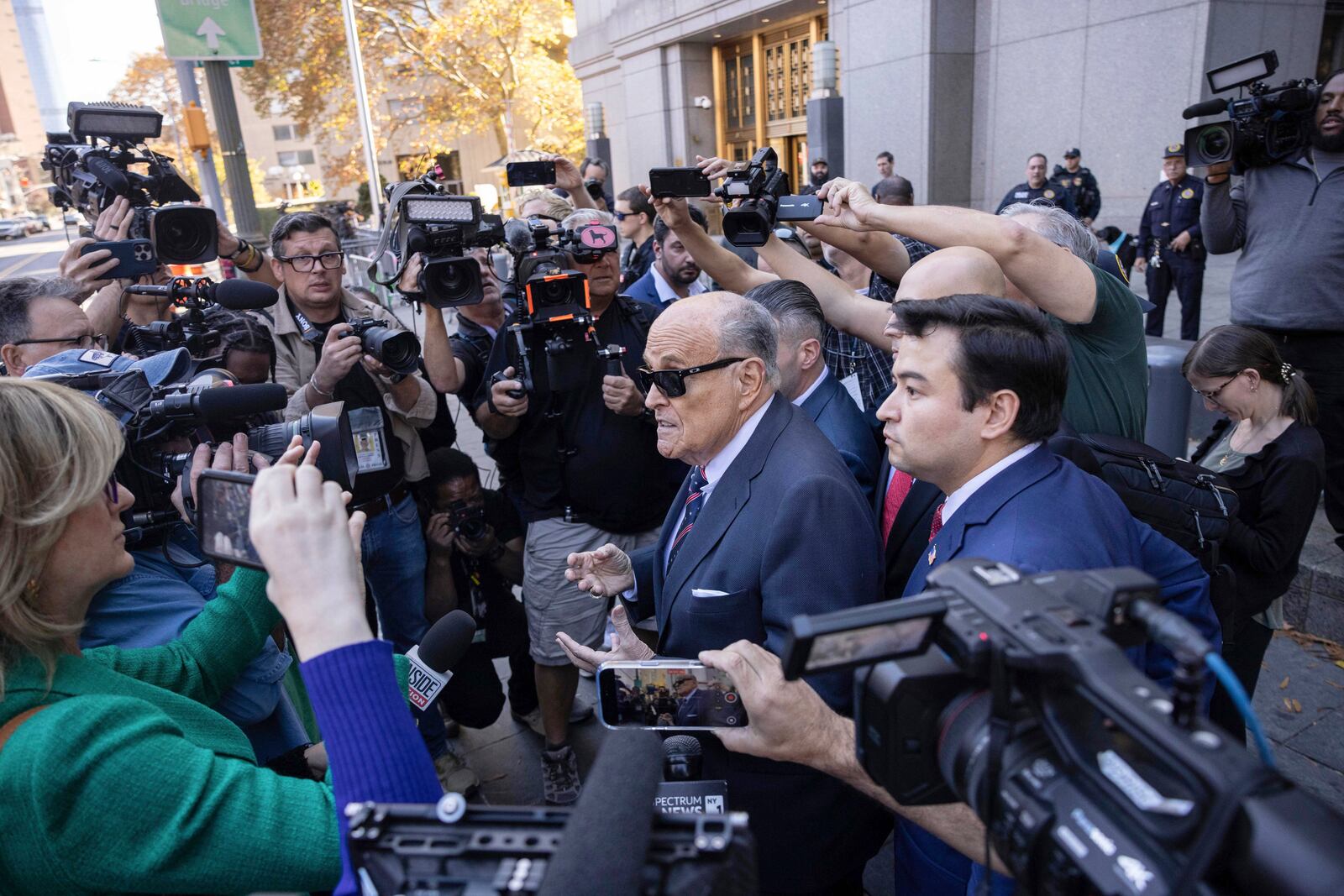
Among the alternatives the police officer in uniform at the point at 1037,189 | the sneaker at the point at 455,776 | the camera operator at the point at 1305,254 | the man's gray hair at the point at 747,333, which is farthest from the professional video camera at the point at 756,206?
the police officer in uniform at the point at 1037,189

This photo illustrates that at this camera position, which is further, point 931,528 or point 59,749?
point 931,528

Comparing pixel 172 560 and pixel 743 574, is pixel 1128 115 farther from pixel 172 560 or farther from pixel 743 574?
pixel 172 560

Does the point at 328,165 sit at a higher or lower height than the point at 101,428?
higher

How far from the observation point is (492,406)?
3.64 metres

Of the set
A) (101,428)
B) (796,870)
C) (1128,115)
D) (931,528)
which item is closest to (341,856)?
(101,428)

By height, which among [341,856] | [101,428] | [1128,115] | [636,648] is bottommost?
[636,648]

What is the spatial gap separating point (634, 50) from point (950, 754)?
20976 mm

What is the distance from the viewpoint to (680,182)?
3.29 m

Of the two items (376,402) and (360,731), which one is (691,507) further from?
(376,402)

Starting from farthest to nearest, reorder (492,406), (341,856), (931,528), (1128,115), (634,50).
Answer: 1. (634,50)
2. (1128,115)
3. (492,406)
4. (931,528)
5. (341,856)

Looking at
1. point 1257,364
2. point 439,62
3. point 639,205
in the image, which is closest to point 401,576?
point 1257,364

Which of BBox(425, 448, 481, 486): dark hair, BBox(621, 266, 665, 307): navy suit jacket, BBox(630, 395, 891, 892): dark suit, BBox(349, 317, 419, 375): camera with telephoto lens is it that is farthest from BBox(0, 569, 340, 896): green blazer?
BBox(621, 266, 665, 307): navy suit jacket

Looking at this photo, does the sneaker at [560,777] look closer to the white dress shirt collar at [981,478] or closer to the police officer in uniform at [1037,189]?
the white dress shirt collar at [981,478]

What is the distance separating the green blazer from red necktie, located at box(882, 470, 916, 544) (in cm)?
181
